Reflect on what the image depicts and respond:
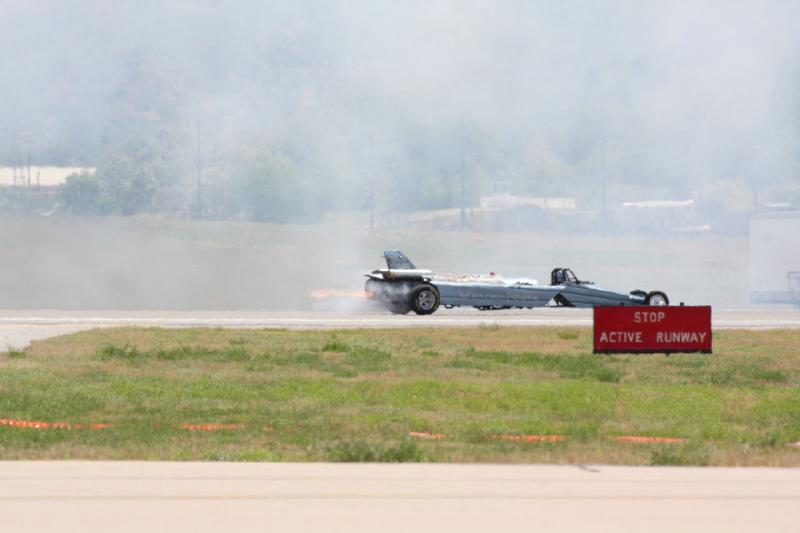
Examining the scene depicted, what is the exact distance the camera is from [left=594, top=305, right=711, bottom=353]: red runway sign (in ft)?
81.5

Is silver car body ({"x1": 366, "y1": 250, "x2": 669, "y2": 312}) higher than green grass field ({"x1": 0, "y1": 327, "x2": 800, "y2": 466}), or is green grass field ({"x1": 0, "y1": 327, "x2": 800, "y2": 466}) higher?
silver car body ({"x1": 366, "y1": 250, "x2": 669, "y2": 312})

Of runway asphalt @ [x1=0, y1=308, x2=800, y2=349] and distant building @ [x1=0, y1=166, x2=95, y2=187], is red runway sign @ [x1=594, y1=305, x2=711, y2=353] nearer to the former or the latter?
runway asphalt @ [x1=0, y1=308, x2=800, y2=349]

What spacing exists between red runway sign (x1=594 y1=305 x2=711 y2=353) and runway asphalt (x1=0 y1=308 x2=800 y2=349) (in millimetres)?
9885

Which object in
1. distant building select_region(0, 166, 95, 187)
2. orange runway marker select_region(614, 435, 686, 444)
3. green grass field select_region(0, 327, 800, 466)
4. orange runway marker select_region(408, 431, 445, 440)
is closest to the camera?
green grass field select_region(0, 327, 800, 466)

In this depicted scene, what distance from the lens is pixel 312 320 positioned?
37406 mm

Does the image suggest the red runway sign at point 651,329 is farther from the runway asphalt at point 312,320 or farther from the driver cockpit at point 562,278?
the driver cockpit at point 562,278

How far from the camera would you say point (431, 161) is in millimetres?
83688

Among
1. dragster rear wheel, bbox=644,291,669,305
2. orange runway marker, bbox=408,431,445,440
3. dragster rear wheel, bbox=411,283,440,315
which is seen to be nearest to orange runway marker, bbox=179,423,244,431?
orange runway marker, bbox=408,431,445,440

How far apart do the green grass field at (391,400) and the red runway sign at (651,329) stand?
32 centimetres

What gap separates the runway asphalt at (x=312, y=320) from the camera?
34.6 metres

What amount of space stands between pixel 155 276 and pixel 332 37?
87.0ft

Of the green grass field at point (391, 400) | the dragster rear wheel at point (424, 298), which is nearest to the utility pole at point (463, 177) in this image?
the dragster rear wheel at point (424, 298)

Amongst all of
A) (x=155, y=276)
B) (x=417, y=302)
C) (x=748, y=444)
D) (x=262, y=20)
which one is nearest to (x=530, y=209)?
(x=262, y=20)

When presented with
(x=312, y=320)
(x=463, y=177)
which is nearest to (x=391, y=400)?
(x=312, y=320)
